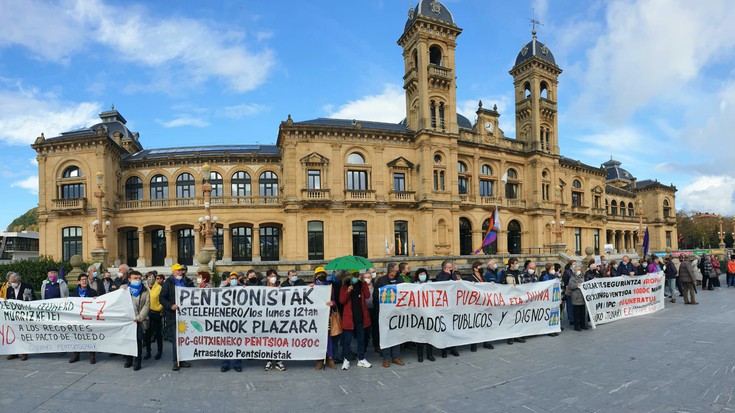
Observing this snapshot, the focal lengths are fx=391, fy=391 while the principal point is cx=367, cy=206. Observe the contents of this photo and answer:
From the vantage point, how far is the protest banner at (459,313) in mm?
8789

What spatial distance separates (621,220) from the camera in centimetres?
5875

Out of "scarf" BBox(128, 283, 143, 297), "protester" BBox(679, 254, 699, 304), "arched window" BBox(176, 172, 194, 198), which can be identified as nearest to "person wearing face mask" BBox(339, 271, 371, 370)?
"scarf" BBox(128, 283, 143, 297)

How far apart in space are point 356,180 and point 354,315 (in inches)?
1002

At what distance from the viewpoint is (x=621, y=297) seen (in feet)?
42.2

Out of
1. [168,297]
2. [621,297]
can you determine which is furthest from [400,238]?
→ [168,297]

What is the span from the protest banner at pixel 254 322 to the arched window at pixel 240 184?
29308 millimetres

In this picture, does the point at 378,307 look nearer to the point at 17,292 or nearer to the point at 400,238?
the point at 17,292

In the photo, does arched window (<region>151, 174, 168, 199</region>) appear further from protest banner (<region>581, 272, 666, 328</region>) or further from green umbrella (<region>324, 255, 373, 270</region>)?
protest banner (<region>581, 272, 666, 328</region>)

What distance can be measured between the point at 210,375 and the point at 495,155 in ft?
118

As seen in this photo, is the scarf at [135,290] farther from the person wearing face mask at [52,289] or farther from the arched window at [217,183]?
the arched window at [217,183]

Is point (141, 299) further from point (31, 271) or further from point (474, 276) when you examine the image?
point (31, 271)

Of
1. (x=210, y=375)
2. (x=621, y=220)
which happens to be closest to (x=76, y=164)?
(x=210, y=375)

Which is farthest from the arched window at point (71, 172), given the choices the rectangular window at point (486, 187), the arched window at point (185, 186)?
the rectangular window at point (486, 187)

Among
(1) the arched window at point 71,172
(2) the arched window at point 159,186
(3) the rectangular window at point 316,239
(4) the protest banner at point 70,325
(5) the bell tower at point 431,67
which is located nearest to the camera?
(4) the protest banner at point 70,325
